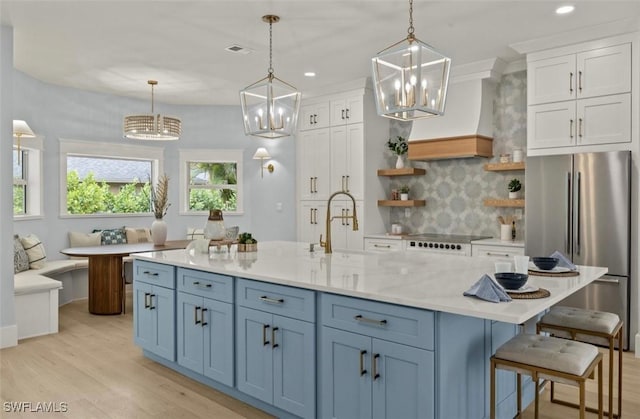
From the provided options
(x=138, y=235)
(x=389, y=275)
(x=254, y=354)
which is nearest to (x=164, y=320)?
(x=254, y=354)

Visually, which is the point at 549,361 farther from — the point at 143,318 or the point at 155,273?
the point at 143,318

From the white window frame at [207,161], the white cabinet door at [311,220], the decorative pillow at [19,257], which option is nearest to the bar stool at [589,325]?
the white cabinet door at [311,220]

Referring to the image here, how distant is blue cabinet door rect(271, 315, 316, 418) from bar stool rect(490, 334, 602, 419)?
88 centimetres

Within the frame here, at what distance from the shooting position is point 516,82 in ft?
16.9

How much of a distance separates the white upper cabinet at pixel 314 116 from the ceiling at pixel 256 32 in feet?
2.00

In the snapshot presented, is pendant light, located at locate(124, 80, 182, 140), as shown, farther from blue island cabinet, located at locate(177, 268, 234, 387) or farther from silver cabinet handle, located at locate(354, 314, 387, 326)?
silver cabinet handle, located at locate(354, 314, 387, 326)

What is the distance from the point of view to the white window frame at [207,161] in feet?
24.8

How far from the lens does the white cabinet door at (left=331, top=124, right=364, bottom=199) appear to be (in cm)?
589

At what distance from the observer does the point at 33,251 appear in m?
5.41

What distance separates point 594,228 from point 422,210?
2197mm

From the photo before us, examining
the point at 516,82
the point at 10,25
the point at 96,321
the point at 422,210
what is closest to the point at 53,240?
the point at 96,321

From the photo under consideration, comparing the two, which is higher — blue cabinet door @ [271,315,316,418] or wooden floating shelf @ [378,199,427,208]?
wooden floating shelf @ [378,199,427,208]

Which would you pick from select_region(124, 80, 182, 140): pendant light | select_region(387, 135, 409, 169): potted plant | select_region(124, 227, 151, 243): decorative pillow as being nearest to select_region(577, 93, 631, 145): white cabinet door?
select_region(387, 135, 409, 169): potted plant

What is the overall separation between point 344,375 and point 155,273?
1845mm
